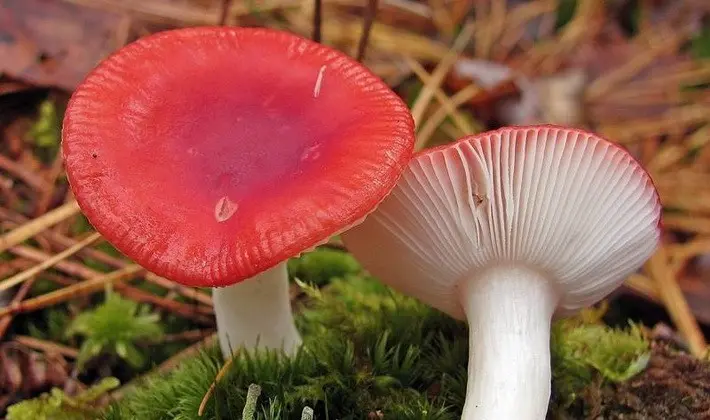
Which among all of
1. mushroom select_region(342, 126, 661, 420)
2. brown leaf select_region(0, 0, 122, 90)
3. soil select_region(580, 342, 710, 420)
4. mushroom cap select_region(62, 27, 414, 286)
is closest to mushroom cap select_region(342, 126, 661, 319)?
mushroom select_region(342, 126, 661, 420)

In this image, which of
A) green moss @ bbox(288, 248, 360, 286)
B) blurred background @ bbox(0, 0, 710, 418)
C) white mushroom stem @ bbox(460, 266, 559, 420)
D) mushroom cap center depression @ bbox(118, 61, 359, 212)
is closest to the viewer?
mushroom cap center depression @ bbox(118, 61, 359, 212)

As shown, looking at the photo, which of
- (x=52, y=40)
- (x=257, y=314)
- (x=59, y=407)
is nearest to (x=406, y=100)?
(x=52, y=40)

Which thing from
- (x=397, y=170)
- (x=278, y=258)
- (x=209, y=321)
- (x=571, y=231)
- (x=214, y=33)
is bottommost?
(x=209, y=321)

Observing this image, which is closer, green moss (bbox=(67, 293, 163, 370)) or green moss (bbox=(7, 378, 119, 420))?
Result: green moss (bbox=(7, 378, 119, 420))

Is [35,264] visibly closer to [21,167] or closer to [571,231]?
[21,167]

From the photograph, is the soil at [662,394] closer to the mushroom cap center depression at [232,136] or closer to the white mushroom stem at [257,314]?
the white mushroom stem at [257,314]

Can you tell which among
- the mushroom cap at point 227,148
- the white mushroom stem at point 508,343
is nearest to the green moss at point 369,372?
the white mushroom stem at point 508,343

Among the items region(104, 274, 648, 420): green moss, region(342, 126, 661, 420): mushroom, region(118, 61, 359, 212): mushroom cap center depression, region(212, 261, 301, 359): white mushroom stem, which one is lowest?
region(104, 274, 648, 420): green moss

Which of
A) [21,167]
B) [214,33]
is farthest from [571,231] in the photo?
[21,167]

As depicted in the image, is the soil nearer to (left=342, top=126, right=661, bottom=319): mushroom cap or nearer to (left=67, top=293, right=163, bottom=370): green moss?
(left=342, top=126, right=661, bottom=319): mushroom cap
